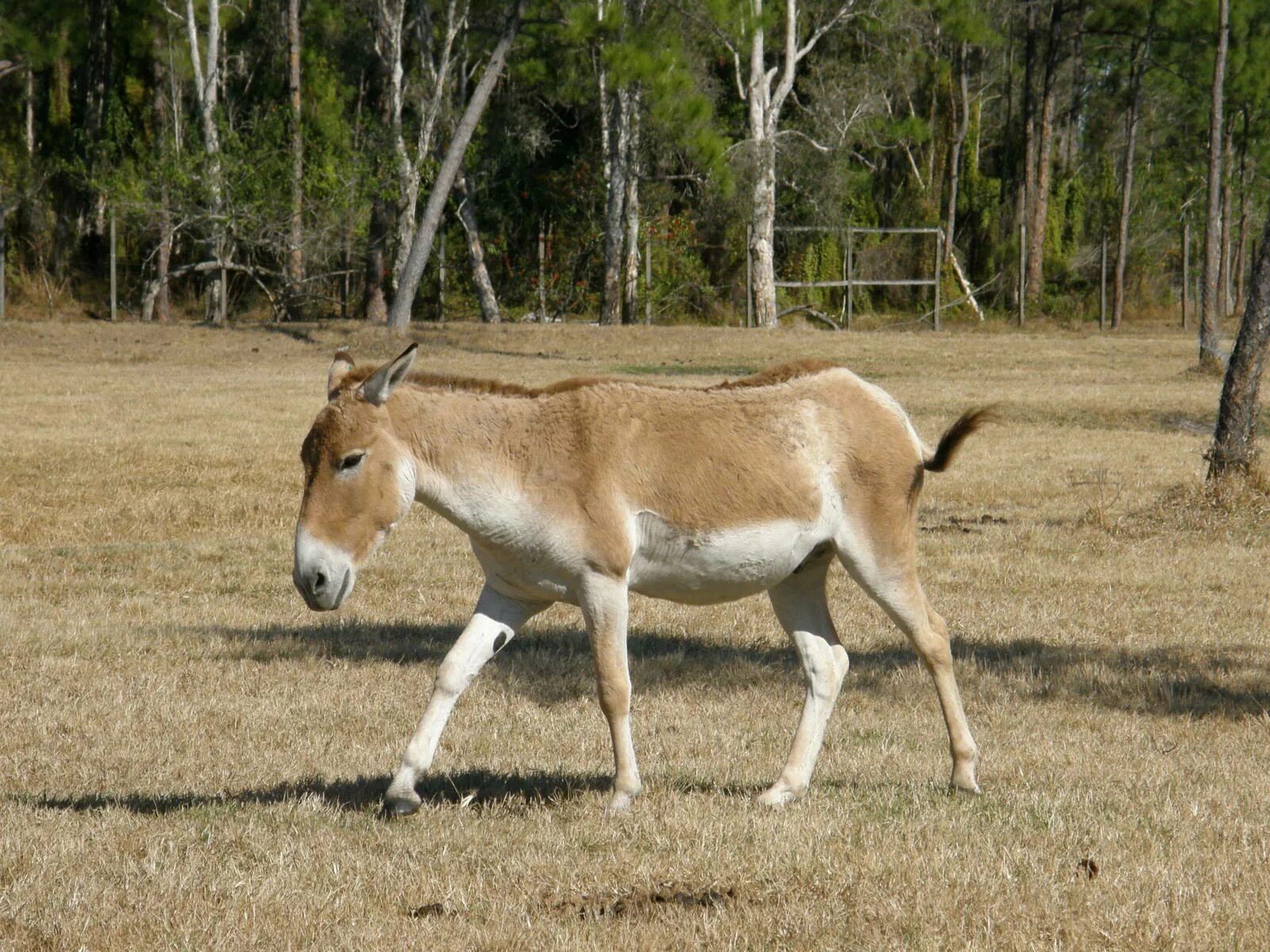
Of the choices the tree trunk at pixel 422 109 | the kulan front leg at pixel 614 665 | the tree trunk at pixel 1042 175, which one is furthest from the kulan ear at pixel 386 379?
the tree trunk at pixel 1042 175

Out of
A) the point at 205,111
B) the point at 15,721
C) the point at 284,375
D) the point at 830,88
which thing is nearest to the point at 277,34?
the point at 205,111

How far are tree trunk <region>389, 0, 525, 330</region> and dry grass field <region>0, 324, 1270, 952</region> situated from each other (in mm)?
16274

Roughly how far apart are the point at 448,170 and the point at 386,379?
2681 cm

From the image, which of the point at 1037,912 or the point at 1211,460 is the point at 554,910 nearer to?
the point at 1037,912

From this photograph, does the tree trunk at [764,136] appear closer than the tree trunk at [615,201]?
No

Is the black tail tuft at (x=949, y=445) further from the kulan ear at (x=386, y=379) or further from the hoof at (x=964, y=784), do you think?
Result: the kulan ear at (x=386, y=379)

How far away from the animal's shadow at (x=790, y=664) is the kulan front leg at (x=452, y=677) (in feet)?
7.19

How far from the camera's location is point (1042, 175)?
46.2 meters

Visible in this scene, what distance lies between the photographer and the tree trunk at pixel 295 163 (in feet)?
118

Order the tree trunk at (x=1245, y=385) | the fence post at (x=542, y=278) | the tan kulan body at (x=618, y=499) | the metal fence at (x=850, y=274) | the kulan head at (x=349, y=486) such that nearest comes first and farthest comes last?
the kulan head at (x=349, y=486) → the tan kulan body at (x=618, y=499) → the tree trunk at (x=1245, y=385) → the metal fence at (x=850, y=274) → the fence post at (x=542, y=278)

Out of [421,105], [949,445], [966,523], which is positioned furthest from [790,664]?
[421,105]

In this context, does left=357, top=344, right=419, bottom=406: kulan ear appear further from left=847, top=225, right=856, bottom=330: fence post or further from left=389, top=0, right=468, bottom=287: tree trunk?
left=847, top=225, right=856, bottom=330: fence post

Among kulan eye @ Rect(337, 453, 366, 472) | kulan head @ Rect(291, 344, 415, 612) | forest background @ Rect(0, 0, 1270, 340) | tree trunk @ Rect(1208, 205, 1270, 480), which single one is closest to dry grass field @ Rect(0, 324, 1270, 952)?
tree trunk @ Rect(1208, 205, 1270, 480)

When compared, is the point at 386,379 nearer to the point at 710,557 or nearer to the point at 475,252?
the point at 710,557
